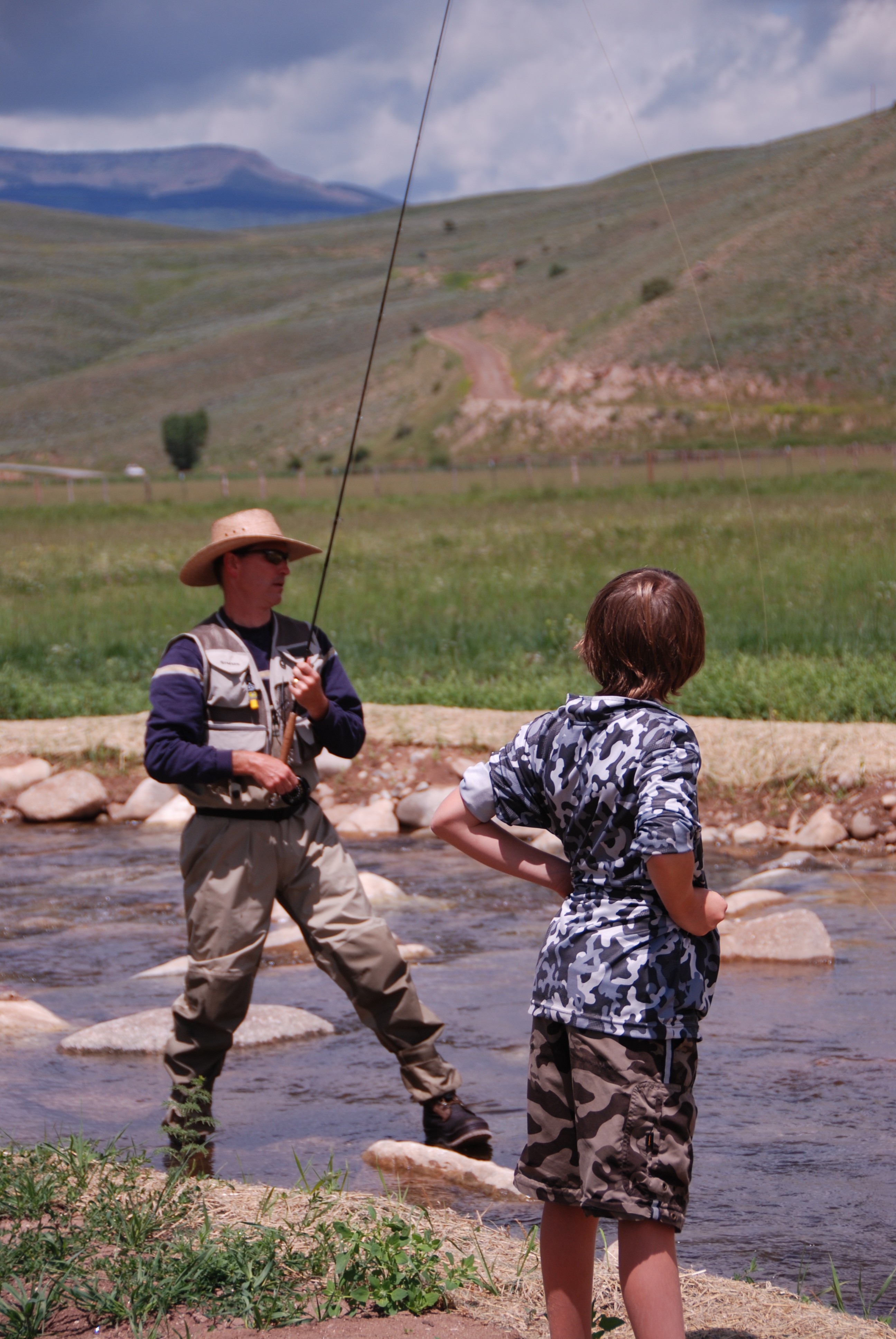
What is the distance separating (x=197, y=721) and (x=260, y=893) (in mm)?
551

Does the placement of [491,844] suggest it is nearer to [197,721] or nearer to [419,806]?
[197,721]

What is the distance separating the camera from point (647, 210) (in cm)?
12494

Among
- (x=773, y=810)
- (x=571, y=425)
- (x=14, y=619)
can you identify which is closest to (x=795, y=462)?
(x=571, y=425)

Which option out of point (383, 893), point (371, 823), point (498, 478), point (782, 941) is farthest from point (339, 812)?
point (498, 478)

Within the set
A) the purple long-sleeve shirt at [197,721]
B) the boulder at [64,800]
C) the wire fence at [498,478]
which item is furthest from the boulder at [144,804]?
the wire fence at [498,478]

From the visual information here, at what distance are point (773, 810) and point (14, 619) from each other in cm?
1014

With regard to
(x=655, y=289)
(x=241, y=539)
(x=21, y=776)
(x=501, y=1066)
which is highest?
(x=655, y=289)

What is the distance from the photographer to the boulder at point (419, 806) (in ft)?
31.9

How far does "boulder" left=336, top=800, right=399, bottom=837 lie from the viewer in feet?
32.1

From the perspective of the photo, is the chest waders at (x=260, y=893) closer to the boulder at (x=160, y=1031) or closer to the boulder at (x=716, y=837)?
the boulder at (x=160, y=1031)

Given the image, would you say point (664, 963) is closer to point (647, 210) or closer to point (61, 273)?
A: point (647, 210)

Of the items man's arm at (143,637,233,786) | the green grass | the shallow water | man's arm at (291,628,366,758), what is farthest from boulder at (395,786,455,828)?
the green grass

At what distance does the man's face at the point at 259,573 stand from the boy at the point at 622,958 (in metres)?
1.88

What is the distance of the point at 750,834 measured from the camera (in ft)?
29.5
